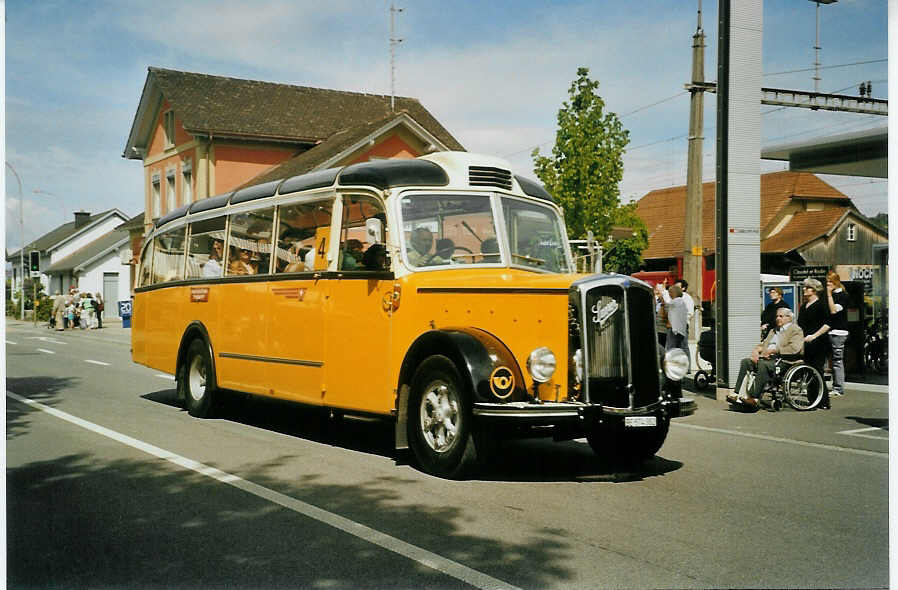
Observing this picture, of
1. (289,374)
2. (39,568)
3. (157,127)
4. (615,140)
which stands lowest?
(39,568)

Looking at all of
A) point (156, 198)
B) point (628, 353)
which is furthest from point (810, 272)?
point (156, 198)

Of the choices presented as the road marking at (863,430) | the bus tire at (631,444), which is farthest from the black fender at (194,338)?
the road marking at (863,430)

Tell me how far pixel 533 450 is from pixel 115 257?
6270 centimetres

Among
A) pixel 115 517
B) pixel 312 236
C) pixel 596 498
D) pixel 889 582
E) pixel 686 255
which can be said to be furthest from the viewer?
pixel 686 255

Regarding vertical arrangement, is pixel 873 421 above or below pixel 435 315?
below

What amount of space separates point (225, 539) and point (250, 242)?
5747mm

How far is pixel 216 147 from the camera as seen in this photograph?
36.5 meters

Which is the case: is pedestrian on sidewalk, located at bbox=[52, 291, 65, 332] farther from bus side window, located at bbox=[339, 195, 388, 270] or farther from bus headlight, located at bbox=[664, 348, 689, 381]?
bus headlight, located at bbox=[664, 348, 689, 381]

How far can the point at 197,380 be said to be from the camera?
39.8 ft

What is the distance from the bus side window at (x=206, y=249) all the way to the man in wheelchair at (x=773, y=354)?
7006 millimetres

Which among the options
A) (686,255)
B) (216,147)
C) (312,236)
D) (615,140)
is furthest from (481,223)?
(216,147)

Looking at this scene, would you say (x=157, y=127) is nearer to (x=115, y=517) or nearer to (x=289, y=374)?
(x=289, y=374)

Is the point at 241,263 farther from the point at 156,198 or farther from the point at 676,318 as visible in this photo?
the point at 156,198

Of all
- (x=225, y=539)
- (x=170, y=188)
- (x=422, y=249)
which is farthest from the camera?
(x=170, y=188)
